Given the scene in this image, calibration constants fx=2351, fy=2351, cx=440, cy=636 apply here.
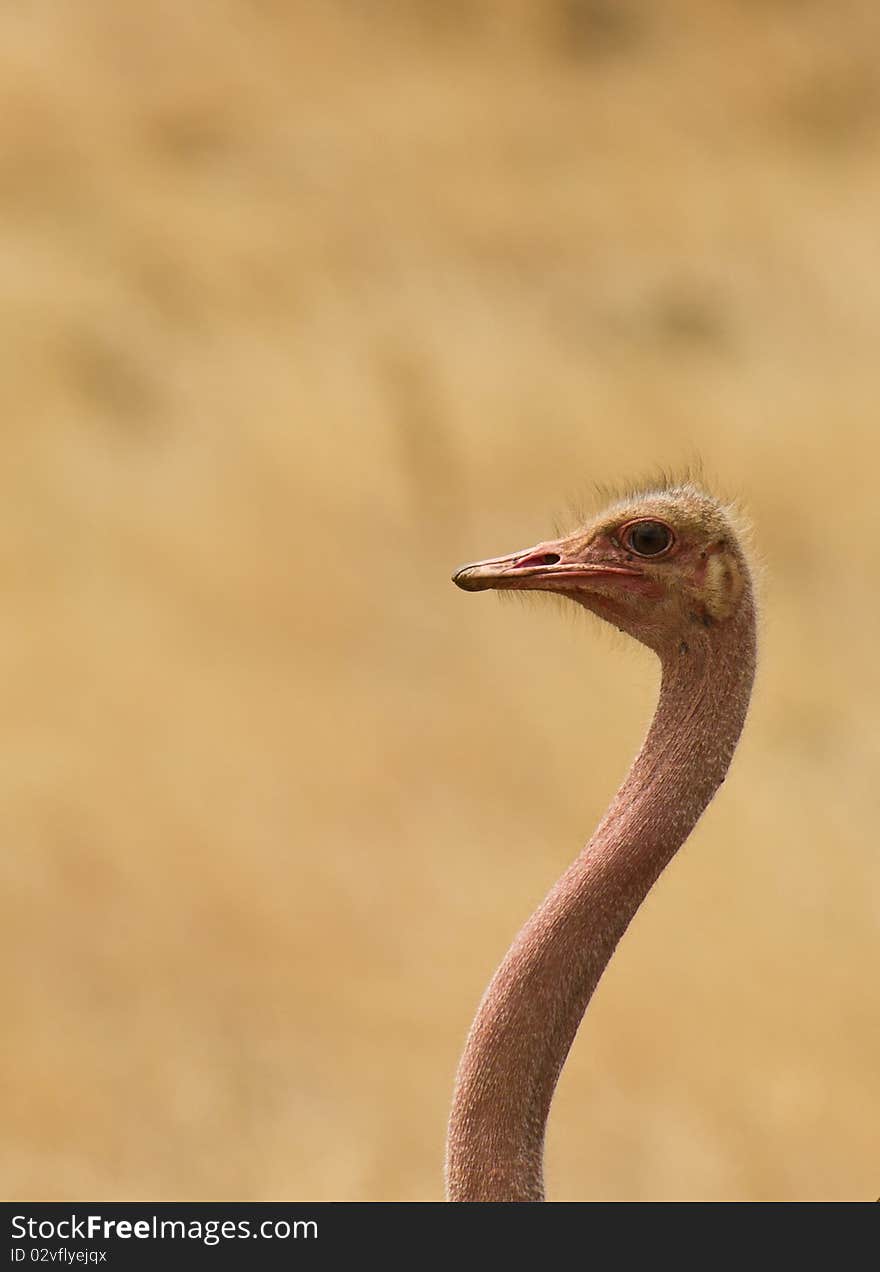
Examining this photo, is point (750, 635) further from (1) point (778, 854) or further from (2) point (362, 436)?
(2) point (362, 436)

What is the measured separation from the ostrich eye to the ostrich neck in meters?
0.18

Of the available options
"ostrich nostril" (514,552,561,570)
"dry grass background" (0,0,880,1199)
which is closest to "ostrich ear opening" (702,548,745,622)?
"ostrich nostril" (514,552,561,570)

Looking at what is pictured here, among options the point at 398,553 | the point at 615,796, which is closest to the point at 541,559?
the point at 615,796

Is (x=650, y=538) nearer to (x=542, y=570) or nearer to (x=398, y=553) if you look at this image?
(x=542, y=570)

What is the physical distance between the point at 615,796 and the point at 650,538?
1.02 feet

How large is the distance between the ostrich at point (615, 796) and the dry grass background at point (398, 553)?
6.88 m

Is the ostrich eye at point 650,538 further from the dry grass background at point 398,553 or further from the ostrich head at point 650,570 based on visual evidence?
the dry grass background at point 398,553

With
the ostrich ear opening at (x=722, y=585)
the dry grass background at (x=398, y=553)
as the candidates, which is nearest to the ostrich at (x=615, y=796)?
the ostrich ear opening at (x=722, y=585)

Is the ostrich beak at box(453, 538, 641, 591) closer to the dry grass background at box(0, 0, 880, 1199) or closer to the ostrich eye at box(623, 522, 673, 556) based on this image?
the ostrich eye at box(623, 522, 673, 556)

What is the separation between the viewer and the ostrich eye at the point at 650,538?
2.71 metres

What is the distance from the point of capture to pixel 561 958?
2570 mm

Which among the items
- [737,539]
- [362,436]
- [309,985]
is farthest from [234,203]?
[737,539]

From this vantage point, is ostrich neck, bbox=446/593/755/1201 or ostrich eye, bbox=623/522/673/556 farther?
ostrich eye, bbox=623/522/673/556

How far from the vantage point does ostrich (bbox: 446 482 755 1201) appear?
101 inches
